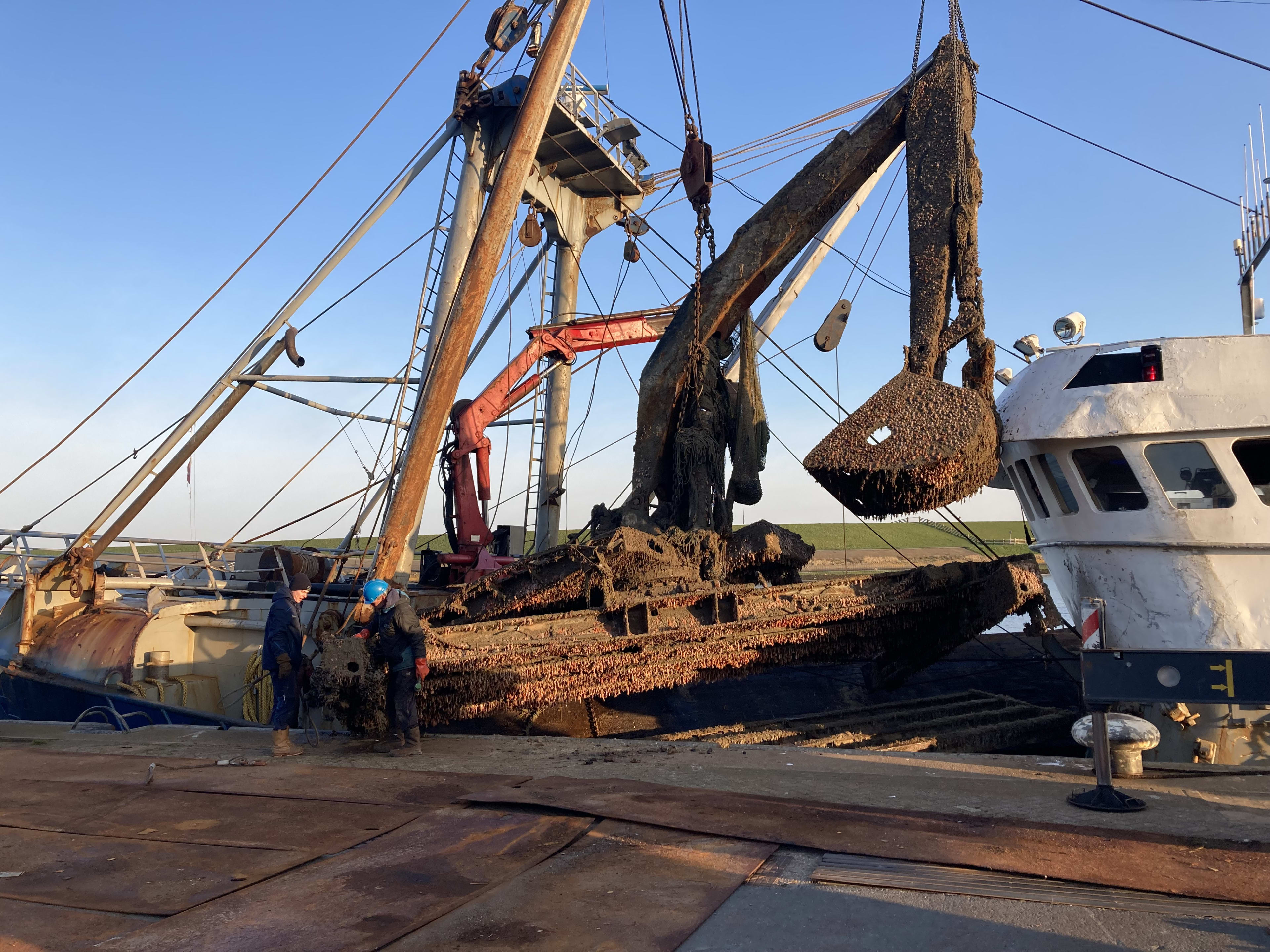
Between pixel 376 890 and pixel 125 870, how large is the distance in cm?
139

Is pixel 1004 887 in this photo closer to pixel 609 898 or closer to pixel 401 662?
pixel 609 898

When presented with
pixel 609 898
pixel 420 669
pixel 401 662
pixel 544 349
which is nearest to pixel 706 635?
pixel 420 669

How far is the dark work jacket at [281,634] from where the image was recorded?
7.43 meters

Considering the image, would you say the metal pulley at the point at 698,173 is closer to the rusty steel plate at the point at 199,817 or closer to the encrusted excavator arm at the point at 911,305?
the encrusted excavator arm at the point at 911,305

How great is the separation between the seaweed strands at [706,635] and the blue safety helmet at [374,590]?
0.58 m

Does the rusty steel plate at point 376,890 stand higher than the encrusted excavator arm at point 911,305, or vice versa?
the encrusted excavator arm at point 911,305

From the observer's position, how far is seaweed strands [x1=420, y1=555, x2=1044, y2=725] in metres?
7.59

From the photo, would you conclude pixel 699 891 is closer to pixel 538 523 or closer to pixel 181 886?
pixel 181 886

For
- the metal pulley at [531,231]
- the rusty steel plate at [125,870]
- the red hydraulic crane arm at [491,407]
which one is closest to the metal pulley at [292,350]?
the red hydraulic crane arm at [491,407]

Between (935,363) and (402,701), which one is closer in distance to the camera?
(402,701)

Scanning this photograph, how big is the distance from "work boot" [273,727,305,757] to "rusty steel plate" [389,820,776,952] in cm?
363

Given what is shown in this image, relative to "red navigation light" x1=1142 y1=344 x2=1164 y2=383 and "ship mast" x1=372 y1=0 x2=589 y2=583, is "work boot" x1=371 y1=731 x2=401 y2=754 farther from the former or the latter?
"red navigation light" x1=1142 y1=344 x2=1164 y2=383

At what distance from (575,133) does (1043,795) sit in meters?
14.8

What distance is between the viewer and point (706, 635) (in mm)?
8078
